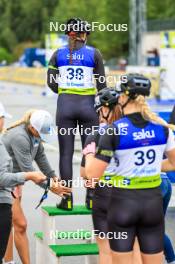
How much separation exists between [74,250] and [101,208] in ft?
3.21

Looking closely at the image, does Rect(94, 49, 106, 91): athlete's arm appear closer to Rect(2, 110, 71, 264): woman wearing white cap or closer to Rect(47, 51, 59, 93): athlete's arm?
Rect(47, 51, 59, 93): athlete's arm

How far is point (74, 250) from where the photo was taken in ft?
25.7

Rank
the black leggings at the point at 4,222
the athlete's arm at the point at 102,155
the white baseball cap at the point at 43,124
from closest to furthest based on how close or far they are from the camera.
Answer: the athlete's arm at the point at 102,155 < the black leggings at the point at 4,222 < the white baseball cap at the point at 43,124

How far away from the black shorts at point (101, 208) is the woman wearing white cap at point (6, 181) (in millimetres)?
460

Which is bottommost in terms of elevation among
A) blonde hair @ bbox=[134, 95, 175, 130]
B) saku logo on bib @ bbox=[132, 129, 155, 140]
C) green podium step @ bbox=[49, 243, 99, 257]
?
green podium step @ bbox=[49, 243, 99, 257]

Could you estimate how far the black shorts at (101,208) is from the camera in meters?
6.96

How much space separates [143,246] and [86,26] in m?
2.84

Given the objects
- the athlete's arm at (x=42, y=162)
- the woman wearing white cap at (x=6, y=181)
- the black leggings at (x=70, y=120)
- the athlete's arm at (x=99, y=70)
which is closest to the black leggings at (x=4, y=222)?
the woman wearing white cap at (x=6, y=181)

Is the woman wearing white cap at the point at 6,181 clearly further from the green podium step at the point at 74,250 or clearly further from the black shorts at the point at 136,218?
the black shorts at the point at 136,218

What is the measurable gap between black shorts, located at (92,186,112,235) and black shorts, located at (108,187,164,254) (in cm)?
69

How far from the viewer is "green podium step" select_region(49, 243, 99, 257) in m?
7.71

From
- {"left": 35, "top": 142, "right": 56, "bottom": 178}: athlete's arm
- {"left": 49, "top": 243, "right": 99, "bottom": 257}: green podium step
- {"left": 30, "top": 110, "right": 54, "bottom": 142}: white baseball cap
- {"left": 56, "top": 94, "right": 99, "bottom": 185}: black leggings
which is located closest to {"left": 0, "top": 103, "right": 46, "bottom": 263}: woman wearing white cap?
{"left": 30, "top": 110, "right": 54, "bottom": 142}: white baseball cap

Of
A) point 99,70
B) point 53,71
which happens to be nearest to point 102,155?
point 99,70

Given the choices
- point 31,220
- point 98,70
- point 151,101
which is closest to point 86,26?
point 98,70
